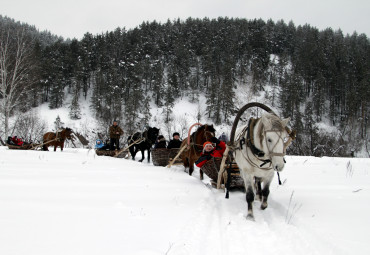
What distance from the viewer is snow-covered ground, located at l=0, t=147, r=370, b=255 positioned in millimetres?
2152

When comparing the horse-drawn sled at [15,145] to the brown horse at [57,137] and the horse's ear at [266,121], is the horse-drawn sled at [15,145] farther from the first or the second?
the horse's ear at [266,121]

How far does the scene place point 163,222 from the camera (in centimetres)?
293

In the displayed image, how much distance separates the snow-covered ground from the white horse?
0.54m

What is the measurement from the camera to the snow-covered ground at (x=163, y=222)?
2.15 metres

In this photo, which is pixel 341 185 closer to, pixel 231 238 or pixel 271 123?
pixel 271 123

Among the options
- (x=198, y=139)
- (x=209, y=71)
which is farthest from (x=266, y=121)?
(x=209, y=71)

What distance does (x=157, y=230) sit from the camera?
104 inches

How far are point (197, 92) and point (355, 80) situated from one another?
39.6 meters

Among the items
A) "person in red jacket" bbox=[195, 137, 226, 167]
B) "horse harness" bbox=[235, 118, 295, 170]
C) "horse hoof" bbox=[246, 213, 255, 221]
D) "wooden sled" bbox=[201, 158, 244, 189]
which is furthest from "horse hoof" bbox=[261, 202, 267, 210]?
"person in red jacket" bbox=[195, 137, 226, 167]

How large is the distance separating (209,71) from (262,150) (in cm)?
6214

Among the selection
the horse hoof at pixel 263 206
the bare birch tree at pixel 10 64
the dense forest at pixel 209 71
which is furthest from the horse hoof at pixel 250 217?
the dense forest at pixel 209 71

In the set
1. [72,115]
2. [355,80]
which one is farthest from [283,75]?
[72,115]

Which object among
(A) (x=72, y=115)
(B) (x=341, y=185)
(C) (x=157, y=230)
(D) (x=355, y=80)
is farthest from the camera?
(D) (x=355, y=80)

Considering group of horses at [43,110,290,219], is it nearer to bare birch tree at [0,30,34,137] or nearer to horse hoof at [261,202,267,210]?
horse hoof at [261,202,267,210]
